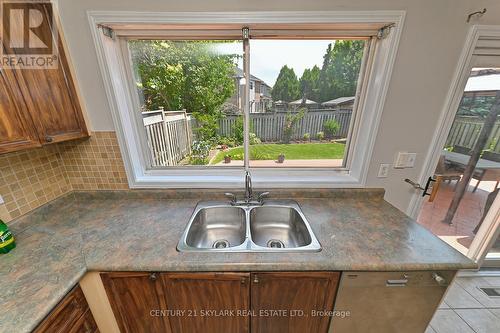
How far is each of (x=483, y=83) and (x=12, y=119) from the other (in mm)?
2806

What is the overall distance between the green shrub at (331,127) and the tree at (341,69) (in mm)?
181

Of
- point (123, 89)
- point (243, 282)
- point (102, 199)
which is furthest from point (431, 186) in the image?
point (102, 199)

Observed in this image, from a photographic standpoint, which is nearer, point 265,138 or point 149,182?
point 149,182

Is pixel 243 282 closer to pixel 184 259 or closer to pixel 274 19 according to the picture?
pixel 184 259

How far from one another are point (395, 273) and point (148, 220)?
144 cm

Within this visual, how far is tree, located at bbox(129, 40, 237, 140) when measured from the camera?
1321mm

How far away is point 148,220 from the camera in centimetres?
121

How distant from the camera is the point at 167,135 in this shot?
1525 mm

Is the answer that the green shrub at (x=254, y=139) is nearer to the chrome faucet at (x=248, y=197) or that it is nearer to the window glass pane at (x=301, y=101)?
the window glass pane at (x=301, y=101)

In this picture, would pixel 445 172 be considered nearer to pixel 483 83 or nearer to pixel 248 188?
pixel 483 83

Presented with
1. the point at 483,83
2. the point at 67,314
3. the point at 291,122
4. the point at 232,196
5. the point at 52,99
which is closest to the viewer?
the point at 67,314

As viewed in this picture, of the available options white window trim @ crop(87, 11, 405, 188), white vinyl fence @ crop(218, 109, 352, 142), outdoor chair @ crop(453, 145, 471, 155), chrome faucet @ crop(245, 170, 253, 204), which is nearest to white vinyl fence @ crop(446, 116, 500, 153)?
outdoor chair @ crop(453, 145, 471, 155)

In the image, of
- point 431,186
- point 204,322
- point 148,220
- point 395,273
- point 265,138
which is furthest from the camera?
point 265,138

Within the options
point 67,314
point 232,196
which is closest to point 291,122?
point 232,196
